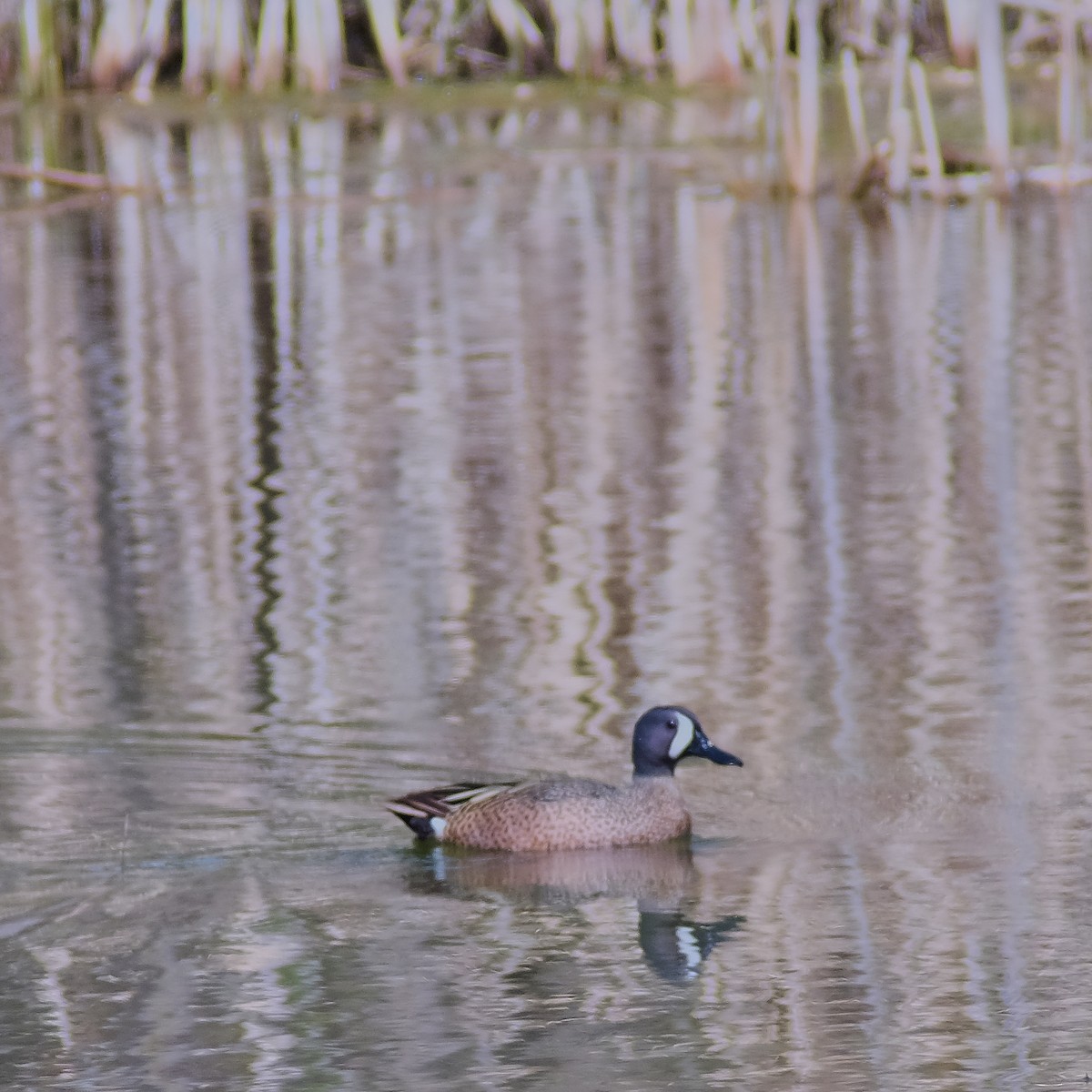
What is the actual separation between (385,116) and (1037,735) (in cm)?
1585

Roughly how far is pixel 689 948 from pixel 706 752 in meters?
0.79

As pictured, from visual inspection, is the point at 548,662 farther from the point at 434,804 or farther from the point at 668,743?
the point at 434,804

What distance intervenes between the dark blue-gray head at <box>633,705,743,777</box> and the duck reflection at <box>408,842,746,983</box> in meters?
0.16

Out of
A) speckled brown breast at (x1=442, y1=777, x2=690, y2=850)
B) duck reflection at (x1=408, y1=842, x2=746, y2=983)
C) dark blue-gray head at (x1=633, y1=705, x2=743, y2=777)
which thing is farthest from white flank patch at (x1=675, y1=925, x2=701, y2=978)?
dark blue-gray head at (x1=633, y1=705, x2=743, y2=777)

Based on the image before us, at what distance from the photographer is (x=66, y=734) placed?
6.36 m

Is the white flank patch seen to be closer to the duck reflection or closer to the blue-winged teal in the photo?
the duck reflection

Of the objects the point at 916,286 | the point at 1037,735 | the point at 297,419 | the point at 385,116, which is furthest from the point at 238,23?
the point at 1037,735

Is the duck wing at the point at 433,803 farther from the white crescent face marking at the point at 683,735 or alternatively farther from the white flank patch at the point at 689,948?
the white flank patch at the point at 689,948

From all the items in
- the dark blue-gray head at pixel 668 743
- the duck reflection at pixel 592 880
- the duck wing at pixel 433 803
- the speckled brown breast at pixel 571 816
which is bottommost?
the duck reflection at pixel 592 880

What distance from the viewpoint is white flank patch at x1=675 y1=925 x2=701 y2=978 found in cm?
491

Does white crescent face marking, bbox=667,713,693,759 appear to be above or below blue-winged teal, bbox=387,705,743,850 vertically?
above

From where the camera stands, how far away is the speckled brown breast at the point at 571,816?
18.2ft

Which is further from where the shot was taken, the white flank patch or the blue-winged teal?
the blue-winged teal

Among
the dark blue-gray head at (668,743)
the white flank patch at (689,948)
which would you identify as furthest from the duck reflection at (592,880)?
the dark blue-gray head at (668,743)
